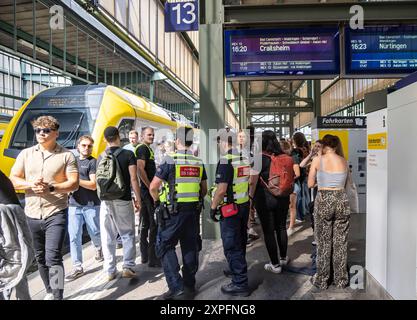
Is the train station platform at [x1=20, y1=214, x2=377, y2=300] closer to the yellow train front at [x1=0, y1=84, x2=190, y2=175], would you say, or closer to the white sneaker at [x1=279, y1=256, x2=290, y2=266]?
the white sneaker at [x1=279, y1=256, x2=290, y2=266]

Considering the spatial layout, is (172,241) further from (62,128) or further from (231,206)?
(62,128)

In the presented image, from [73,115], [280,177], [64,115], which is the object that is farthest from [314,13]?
[64,115]

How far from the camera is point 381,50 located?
20.3 feet

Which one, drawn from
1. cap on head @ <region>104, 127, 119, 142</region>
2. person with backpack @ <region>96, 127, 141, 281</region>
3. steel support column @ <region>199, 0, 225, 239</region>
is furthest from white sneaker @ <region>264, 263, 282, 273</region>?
cap on head @ <region>104, 127, 119, 142</region>

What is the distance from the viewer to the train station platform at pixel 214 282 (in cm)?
367

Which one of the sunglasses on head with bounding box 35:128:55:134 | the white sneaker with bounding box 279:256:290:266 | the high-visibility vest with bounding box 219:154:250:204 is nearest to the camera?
the sunglasses on head with bounding box 35:128:55:134

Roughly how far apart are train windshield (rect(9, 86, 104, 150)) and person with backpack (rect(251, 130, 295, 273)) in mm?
4950

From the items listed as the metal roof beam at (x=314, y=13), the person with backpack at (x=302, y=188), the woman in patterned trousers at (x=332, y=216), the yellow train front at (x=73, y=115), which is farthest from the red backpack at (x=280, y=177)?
the yellow train front at (x=73, y=115)

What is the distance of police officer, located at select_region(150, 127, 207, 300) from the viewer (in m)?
3.56

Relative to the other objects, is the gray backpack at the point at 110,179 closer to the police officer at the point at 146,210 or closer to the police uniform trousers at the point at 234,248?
the police officer at the point at 146,210

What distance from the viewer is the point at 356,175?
6875mm

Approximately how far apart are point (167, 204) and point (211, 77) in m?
3.19

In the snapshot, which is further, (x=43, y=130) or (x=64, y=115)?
(x=64, y=115)

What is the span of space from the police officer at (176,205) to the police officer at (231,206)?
257mm
